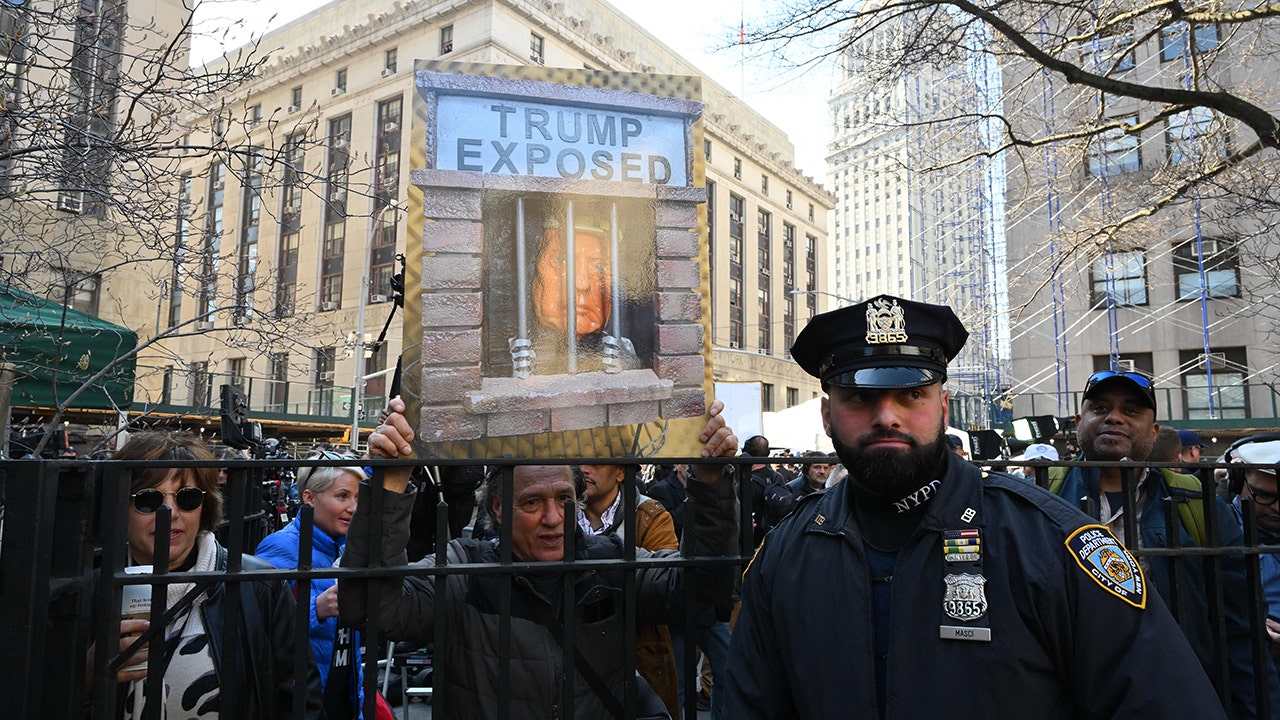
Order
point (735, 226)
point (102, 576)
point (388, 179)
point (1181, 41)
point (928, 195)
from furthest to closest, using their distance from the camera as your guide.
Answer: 1. point (735, 226)
2. point (928, 195)
3. point (388, 179)
4. point (1181, 41)
5. point (102, 576)

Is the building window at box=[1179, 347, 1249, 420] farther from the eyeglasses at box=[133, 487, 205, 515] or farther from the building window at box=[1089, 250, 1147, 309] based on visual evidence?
the eyeglasses at box=[133, 487, 205, 515]

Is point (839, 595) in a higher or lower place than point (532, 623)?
higher

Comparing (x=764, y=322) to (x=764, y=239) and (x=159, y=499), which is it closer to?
(x=764, y=239)

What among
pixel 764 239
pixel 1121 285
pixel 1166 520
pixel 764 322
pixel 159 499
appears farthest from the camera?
pixel 764 239

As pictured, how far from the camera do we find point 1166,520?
10.1 ft

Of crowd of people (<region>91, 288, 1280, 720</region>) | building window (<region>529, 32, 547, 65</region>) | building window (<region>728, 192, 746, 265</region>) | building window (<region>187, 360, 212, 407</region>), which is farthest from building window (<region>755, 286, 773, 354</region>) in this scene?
crowd of people (<region>91, 288, 1280, 720</region>)

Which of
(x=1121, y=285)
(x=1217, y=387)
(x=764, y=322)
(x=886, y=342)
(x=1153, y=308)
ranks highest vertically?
(x=764, y=322)

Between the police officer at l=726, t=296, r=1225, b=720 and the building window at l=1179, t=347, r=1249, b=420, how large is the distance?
27594 mm

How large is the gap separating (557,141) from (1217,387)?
2847 cm

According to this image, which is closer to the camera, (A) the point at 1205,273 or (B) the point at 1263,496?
(B) the point at 1263,496

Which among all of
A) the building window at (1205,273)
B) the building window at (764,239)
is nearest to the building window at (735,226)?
the building window at (764,239)

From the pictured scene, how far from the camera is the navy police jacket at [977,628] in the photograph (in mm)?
1752

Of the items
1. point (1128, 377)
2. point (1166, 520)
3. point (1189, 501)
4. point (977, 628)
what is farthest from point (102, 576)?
point (1128, 377)

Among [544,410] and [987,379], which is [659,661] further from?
[987,379]
